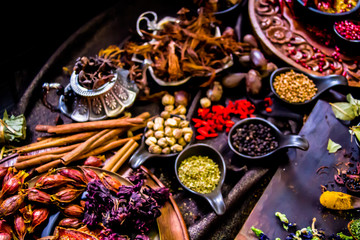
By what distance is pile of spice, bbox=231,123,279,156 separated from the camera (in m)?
2.13

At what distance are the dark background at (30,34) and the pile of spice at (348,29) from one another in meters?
2.38

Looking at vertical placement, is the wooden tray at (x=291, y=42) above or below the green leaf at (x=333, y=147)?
above

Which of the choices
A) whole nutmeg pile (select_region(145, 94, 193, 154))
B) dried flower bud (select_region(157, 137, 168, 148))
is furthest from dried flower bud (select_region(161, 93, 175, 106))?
dried flower bud (select_region(157, 137, 168, 148))

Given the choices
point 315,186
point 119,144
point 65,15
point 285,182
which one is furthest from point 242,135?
point 65,15

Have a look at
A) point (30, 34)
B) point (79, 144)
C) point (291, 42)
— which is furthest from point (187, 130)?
point (30, 34)

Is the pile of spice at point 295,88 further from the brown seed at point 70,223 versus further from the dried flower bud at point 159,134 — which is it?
the brown seed at point 70,223

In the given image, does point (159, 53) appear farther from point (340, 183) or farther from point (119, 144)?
point (340, 183)

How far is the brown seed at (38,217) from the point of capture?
1601mm

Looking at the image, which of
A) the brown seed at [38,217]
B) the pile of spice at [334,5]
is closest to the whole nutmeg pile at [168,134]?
the brown seed at [38,217]

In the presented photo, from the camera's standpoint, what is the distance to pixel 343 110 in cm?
221

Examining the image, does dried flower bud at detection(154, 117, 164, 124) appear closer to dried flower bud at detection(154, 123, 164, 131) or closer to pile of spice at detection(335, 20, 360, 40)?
dried flower bud at detection(154, 123, 164, 131)

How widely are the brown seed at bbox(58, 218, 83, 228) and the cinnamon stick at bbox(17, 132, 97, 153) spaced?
683 mm

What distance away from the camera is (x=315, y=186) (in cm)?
203

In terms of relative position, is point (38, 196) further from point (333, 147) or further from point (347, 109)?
point (347, 109)
